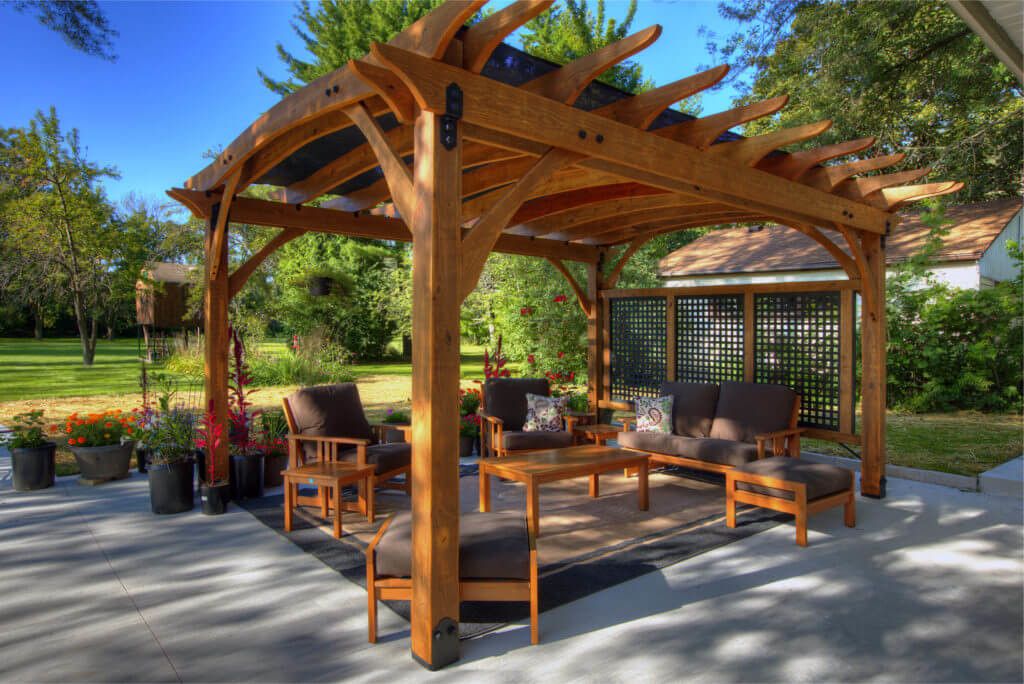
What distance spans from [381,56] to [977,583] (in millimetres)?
4108

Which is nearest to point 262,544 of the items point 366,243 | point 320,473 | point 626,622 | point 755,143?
point 320,473

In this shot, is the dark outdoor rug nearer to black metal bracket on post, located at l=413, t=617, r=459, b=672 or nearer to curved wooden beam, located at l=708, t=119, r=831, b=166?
black metal bracket on post, located at l=413, t=617, r=459, b=672

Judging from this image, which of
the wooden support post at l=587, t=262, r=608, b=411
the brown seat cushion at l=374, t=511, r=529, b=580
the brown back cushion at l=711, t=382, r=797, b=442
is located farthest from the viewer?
the wooden support post at l=587, t=262, r=608, b=411

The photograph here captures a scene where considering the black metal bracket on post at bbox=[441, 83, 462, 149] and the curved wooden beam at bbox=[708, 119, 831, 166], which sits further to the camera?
the curved wooden beam at bbox=[708, 119, 831, 166]

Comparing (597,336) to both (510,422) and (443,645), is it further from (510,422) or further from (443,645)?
(443,645)

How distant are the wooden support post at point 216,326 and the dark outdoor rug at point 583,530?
850mm

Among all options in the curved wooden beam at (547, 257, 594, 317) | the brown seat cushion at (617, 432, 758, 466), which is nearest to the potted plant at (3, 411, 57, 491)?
the brown seat cushion at (617, 432, 758, 466)

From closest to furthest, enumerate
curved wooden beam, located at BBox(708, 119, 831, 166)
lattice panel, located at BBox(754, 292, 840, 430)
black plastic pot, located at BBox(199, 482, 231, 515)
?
curved wooden beam, located at BBox(708, 119, 831, 166) → black plastic pot, located at BBox(199, 482, 231, 515) → lattice panel, located at BBox(754, 292, 840, 430)

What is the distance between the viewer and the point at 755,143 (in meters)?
4.05

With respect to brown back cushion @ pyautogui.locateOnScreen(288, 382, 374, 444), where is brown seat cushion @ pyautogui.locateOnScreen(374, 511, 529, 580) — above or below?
below

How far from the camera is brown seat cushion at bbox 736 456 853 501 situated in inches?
163

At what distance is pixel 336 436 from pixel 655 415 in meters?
3.10

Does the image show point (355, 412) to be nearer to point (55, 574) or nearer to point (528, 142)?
point (55, 574)

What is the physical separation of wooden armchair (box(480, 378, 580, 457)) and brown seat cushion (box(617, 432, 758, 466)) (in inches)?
Answer: 25.3
